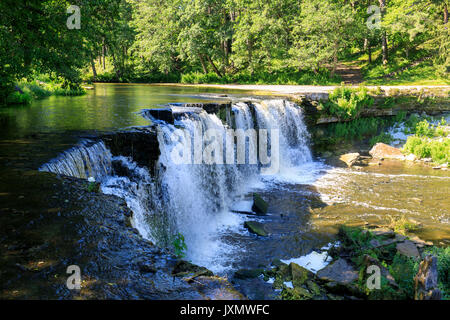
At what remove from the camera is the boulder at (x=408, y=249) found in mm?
6914

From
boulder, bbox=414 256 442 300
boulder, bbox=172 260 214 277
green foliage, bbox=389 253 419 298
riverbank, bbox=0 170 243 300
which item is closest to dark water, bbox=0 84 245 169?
riverbank, bbox=0 170 243 300

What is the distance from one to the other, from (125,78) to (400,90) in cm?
2753

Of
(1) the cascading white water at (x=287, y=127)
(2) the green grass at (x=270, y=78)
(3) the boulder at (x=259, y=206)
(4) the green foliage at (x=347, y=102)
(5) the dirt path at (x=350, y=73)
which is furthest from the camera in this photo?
(5) the dirt path at (x=350, y=73)

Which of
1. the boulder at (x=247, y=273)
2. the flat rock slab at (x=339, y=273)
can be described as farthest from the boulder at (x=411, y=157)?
the boulder at (x=247, y=273)

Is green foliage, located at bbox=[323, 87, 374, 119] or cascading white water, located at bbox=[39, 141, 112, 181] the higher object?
green foliage, located at bbox=[323, 87, 374, 119]

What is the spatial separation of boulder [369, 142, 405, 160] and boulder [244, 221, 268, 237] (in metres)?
9.45

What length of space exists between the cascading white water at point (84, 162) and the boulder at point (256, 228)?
3.93 meters

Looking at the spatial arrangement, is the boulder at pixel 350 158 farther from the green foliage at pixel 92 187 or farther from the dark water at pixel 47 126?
the green foliage at pixel 92 187

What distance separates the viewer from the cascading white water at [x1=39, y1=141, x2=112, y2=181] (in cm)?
624

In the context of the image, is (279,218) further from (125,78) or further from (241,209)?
(125,78)

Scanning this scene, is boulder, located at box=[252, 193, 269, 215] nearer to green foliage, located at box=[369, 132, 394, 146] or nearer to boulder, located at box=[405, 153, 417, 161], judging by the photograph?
boulder, located at box=[405, 153, 417, 161]

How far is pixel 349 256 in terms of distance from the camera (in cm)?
711

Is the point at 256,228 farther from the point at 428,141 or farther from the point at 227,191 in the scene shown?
the point at 428,141
